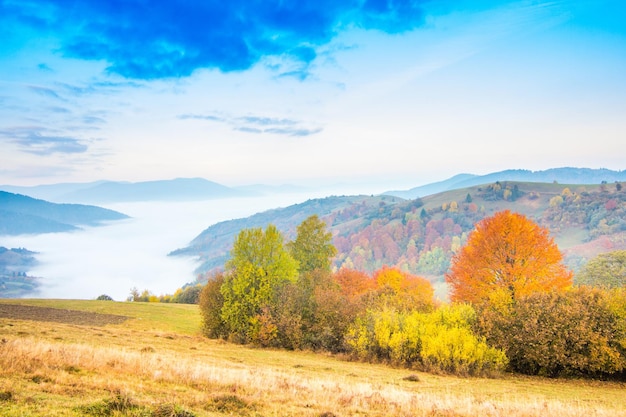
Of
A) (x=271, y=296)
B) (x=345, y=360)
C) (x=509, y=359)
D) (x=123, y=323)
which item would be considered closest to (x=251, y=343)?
(x=271, y=296)

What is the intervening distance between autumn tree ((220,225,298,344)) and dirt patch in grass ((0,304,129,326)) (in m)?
16.6

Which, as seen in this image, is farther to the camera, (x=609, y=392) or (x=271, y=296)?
(x=271, y=296)

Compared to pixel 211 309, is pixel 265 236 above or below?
above

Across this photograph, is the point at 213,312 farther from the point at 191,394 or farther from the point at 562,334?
the point at 562,334

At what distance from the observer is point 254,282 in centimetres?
5059

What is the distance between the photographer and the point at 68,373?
15.6 meters

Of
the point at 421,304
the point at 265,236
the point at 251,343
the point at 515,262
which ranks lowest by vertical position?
the point at 251,343

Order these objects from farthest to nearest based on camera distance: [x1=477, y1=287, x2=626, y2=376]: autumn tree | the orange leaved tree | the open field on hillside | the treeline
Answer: the orange leaved tree, the treeline, [x1=477, y1=287, x2=626, y2=376]: autumn tree, the open field on hillside

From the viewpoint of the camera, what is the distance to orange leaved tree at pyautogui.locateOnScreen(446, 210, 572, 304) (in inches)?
1809

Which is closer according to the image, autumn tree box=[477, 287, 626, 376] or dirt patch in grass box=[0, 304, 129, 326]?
autumn tree box=[477, 287, 626, 376]

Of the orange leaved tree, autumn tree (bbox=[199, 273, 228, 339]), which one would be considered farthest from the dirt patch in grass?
the orange leaved tree

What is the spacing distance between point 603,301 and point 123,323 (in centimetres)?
5454

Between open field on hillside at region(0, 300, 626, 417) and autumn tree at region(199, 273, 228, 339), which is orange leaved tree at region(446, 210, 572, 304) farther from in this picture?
autumn tree at region(199, 273, 228, 339)

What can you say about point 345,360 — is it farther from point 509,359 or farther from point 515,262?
point 515,262
